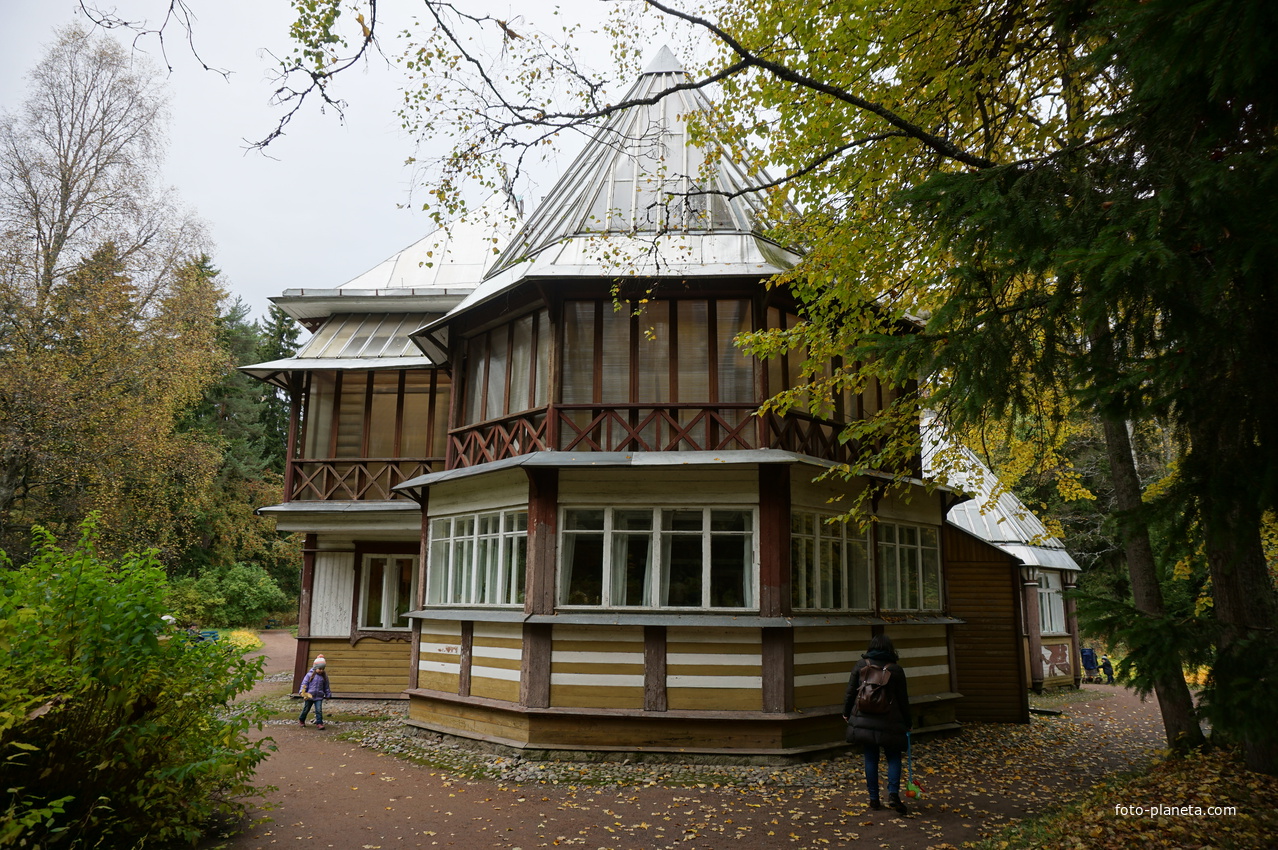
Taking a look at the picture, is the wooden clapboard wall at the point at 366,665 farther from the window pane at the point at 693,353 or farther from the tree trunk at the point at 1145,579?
the tree trunk at the point at 1145,579

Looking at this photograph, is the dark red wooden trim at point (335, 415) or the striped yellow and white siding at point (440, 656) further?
the dark red wooden trim at point (335, 415)

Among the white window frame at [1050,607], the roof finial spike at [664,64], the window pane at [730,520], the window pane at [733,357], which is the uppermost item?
the roof finial spike at [664,64]

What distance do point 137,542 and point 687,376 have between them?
20474 mm

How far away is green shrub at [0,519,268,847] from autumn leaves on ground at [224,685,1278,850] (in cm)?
111

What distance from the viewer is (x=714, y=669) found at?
11125 mm

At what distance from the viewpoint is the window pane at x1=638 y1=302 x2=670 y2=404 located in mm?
12227

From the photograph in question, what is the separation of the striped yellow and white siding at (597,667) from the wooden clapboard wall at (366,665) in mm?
7819

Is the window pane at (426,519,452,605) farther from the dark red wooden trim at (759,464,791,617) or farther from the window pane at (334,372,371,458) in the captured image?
the dark red wooden trim at (759,464,791,617)

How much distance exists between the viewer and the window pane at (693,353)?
39.9ft

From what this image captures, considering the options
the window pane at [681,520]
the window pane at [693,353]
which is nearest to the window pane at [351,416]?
the window pane at [693,353]

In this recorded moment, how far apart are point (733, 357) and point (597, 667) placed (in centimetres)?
493

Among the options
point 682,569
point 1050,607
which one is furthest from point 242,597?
point 1050,607

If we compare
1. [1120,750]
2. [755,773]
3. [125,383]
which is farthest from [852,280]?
[125,383]

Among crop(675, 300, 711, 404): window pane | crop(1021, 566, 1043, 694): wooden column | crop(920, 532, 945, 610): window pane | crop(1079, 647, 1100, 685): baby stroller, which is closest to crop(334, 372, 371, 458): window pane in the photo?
crop(675, 300, 711, 404): window pane
